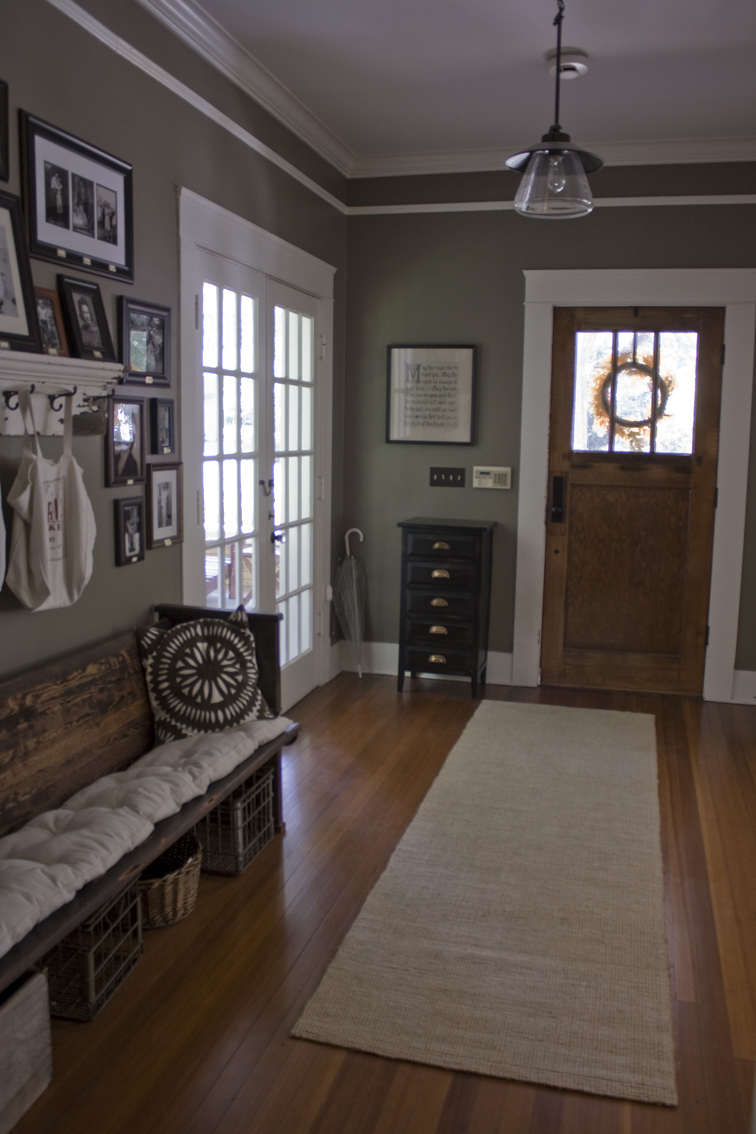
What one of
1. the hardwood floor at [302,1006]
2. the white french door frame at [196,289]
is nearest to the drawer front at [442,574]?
the white french door frame at [196,289]

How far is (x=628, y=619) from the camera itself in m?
4.91

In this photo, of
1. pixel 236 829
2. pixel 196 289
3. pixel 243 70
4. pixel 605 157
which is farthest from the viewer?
pixel 605 157

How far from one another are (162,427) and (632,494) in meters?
2.71

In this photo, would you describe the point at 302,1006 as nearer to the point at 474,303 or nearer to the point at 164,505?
the point at 164,505

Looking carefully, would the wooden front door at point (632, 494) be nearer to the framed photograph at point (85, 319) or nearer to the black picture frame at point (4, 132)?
the framed photograph at point (85, 319)

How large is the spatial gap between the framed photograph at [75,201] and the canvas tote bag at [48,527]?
460mm

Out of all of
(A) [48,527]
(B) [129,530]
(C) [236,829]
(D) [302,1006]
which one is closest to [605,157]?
(B) [129,530]

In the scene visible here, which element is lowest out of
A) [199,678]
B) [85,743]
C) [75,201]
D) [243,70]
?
[85,743]

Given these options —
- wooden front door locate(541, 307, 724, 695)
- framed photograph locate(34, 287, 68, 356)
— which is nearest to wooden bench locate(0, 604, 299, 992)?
framed photograph locate(34, 287, 68, 356)

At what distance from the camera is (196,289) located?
3.29m

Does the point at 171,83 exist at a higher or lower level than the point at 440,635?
higher

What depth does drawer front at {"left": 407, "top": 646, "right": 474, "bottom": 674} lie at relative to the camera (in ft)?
15.6

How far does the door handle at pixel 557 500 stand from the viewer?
489cm

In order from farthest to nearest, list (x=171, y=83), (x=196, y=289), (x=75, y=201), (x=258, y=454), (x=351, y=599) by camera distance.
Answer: (x=351, y=599) < (x=258, y=454) < (x=196, y=289) < (x=171, y=83) < (x=75, y=201)
